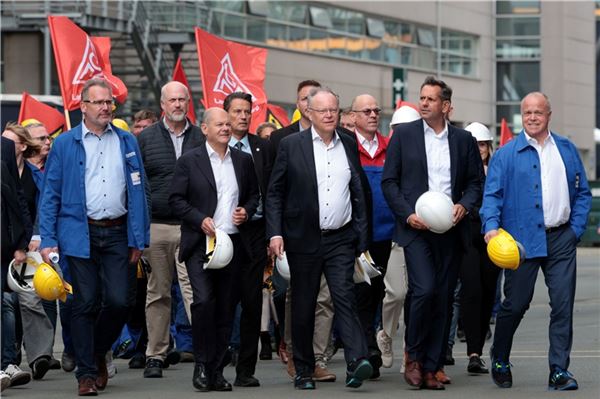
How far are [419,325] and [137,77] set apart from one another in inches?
1017

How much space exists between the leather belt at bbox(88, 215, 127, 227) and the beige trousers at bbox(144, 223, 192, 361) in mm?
1606

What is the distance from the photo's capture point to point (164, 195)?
12258 millimetres

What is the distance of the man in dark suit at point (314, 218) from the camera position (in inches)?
420

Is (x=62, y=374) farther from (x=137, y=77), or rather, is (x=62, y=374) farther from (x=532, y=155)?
(x=137, y=77)

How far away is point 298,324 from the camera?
35.4 ft

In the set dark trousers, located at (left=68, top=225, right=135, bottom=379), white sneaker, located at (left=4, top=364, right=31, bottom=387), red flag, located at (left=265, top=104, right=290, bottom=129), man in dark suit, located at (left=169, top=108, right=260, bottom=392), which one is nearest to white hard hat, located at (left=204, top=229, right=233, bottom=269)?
man in dark suit, located at (left=169, top=108, right=260, bottom=392)

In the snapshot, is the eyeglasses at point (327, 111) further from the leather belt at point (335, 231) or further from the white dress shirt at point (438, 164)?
the leather belt at point (335, 231)

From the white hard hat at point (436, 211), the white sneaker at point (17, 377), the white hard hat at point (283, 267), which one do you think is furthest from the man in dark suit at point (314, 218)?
the white sneaker at point (17, 377)

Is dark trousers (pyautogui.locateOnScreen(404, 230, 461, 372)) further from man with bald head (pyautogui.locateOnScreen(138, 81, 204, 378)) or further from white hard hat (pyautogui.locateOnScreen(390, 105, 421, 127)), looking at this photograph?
white hard hat (pyautogui.locateOnScreen(390, 105, 421, 127))

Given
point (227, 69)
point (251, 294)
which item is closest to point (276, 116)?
point (227, 69)

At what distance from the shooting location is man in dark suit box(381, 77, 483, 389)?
10641 millimetres

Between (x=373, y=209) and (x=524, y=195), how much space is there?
5.44 feet

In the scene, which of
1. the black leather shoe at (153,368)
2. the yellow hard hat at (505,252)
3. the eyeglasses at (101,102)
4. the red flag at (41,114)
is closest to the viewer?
the yellow hard hat at (505,252)

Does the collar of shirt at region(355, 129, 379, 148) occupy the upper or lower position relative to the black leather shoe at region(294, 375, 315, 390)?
upper
